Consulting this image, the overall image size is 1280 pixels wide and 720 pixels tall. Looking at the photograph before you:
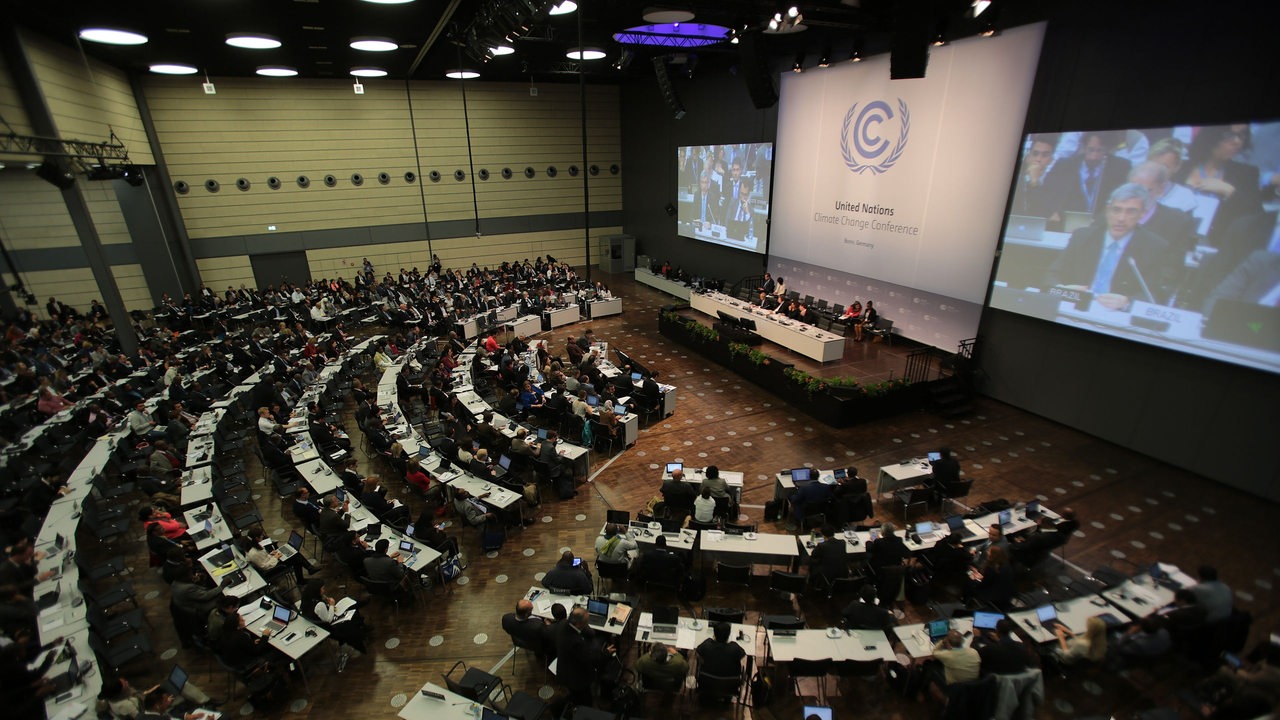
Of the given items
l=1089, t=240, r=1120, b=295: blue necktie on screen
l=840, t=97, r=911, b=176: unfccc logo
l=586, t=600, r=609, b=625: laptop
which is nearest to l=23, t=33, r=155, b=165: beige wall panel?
l=586, t=600, r=609, b=625: laptop

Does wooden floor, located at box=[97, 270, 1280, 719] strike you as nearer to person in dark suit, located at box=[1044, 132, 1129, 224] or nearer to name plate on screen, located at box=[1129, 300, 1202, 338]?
name plate on screen, located at box=[1129, 300, 1202, 338]

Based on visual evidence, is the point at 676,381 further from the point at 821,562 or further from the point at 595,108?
the point at 595,108

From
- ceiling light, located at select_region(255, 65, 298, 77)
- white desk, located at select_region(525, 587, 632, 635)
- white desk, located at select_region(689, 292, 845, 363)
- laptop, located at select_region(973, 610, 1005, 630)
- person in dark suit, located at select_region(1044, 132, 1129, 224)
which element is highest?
ceiling light, located at select_region(255, 65, 298, 77)

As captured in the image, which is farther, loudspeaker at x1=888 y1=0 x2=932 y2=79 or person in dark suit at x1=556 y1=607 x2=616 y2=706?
loudspeaker at x1=888 y1=0 x2=932 y2=79

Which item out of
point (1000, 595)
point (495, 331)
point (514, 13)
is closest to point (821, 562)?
point (1000, 595)

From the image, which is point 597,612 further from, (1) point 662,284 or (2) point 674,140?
(2) point 674,140

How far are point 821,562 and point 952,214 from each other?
354 inches

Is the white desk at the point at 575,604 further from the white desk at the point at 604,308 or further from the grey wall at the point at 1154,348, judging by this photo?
the white desk at the point at 604,308

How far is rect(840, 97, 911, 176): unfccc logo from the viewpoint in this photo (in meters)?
12.2

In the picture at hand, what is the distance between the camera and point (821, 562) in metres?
6.11

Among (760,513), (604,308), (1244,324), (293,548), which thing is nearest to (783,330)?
(604,308)

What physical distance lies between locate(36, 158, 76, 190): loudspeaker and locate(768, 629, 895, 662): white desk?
1541 centimetres

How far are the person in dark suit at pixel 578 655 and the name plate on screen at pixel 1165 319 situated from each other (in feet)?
32.6

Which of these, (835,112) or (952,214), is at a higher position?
(835,112)
